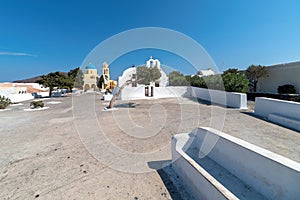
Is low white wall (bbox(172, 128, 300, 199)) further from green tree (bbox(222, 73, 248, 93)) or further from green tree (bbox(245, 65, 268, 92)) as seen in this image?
green tree (bbox(245, 65, 268, 92))

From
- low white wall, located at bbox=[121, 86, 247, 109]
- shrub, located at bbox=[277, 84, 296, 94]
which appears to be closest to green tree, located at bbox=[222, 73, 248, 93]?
low white wall, located at bbox=[121, 86, 247, 109]

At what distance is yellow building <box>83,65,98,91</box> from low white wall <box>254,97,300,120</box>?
4083 cm

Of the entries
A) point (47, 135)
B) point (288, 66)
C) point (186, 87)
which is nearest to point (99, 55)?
point (47, 135)

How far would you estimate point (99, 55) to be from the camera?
398 inches

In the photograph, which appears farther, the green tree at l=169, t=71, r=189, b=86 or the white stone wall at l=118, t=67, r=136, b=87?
the white stone wall at l=118, t=67, r=136, b=87

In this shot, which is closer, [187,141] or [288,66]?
[187,141]

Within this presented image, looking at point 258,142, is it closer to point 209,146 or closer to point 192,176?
point 209,146

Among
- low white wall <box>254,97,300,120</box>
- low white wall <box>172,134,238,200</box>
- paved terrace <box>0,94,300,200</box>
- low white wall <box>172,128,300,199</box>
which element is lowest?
paved terrace <box>0,94,300,200</box>

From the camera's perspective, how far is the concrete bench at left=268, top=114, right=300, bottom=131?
16.4 feet

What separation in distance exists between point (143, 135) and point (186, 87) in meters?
14.7

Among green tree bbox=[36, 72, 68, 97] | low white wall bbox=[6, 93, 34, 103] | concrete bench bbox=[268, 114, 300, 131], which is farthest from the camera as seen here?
green tree bbox=[36, 72, 68, 97]

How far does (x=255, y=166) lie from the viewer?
201cm

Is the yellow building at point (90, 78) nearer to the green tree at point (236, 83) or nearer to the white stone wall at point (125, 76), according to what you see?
the white stone wall at point (125, 76)

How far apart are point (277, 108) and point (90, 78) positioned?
4326 centimetres
